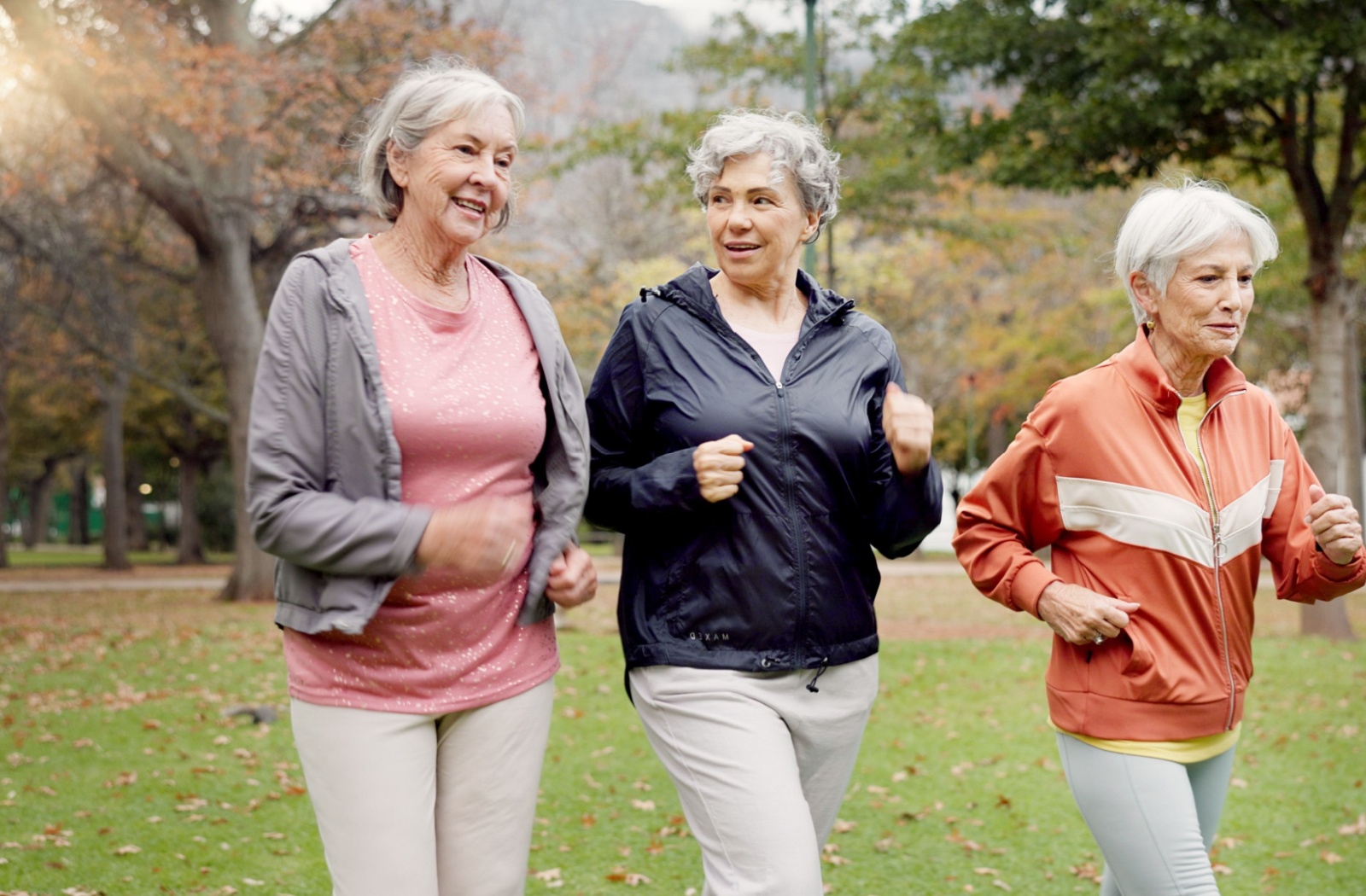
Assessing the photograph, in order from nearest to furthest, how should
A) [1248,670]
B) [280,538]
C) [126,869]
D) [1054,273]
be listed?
[280,538] → [1248,670] → [126,869] → [1054,273]

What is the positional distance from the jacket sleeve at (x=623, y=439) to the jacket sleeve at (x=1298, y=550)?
5.09 feet

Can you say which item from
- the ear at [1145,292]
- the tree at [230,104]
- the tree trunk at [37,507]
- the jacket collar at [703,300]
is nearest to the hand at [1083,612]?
the ear at [1145,292]

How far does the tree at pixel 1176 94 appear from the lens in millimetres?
10883

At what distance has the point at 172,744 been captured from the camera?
28.2ft

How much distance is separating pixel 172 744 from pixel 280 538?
6725 millimetres

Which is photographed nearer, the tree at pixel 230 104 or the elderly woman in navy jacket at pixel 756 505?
the elderly woman in navy jacket at pixel 756 505

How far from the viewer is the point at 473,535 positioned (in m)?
2.65

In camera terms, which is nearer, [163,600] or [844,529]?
[844,529]

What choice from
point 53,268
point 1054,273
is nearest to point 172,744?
point 53,268

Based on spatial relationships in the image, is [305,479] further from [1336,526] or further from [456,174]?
[1336,526]

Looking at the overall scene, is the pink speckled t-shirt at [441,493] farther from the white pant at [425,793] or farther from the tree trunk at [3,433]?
the tree trunk at [3,433]

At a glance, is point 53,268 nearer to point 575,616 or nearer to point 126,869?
point 575,616

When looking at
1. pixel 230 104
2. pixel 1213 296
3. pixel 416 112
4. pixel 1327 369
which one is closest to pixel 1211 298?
pixel 1213 296

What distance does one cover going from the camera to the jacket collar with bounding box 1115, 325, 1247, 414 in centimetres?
317
